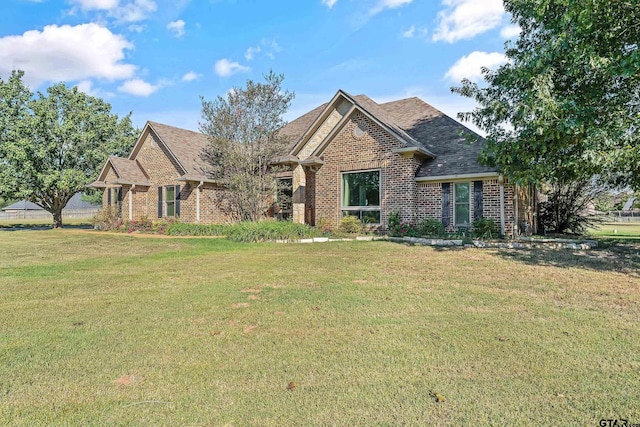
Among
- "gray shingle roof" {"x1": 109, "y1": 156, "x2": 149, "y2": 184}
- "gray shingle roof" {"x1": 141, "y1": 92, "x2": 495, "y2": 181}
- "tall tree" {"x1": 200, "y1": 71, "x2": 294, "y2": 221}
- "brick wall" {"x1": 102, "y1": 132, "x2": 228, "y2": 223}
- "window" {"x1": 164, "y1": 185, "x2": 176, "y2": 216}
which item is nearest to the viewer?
"gray shingle roof" {"x1": 141, "y1": 92, "x2": 495, "y2": 181}

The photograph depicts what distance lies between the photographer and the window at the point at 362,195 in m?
15.4

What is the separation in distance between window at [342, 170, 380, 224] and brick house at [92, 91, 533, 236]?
0.14ft

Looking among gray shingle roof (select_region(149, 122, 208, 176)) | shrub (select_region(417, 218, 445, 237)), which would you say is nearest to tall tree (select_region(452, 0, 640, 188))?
shrub (select_region(417, 218, 445, 237))

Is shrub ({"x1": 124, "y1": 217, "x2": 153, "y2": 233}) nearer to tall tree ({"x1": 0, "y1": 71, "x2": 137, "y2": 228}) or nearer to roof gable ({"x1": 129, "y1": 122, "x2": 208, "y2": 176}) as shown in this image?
roof gable ({"x1": 129, "y1": 122, "x2": 208, "y2": 176})

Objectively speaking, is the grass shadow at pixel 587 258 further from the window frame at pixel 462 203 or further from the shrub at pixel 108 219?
the shrub at pixel 108 219

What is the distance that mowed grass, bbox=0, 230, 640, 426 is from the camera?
8.46 feet

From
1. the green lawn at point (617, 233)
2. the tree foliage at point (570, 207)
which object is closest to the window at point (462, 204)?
the tree foliage at point (570, 207)

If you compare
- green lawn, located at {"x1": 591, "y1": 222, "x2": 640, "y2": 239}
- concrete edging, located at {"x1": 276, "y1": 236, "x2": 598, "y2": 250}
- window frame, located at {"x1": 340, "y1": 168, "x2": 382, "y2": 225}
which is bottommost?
green lawn, located at {"x1": 591, "y1": 222, "x2": 640, "y2": 239}

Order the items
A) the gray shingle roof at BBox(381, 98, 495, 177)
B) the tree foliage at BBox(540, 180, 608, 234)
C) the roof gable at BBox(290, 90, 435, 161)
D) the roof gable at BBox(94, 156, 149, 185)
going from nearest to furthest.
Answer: the gray shingle roof at BBox(381, 98, 495, 177) → the roof gable at BBox(290, 90, 435, 161) → the tree foliage at BBox(540, 180, 608, 234) → the roof gable at BBox(94, 156, 149, 185)

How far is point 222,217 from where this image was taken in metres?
20.5

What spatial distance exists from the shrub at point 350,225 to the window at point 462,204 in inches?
149

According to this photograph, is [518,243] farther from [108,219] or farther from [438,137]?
[108,219]

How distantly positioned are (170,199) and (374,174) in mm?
12330

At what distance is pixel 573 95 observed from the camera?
360 inches
